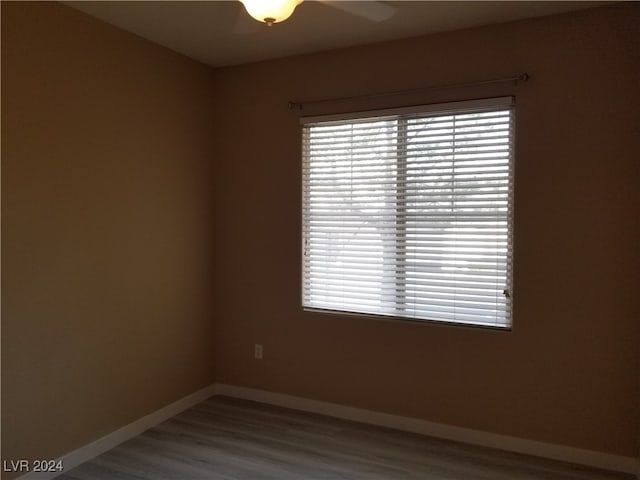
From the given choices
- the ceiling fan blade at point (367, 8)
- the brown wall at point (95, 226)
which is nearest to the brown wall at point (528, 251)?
the ceiling fan blade at point (367, 8)

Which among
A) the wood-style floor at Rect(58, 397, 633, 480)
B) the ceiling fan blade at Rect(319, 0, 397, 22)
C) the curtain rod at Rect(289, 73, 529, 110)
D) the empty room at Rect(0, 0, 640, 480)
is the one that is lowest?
the wood-style floor at Rect(58, 397, 633, 480)

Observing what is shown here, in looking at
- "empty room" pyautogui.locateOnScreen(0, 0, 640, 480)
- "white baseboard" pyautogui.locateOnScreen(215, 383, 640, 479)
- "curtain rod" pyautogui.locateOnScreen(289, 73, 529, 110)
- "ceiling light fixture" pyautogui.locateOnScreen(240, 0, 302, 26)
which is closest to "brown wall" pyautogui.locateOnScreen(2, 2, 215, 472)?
"empty room" pyautogui.locateOnScreen(0, 0, 640, 480)

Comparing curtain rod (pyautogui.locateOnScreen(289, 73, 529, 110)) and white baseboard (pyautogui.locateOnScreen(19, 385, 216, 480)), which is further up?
curtain rod (pyautogui.locateOnScreen(289, 73, 529, 110))

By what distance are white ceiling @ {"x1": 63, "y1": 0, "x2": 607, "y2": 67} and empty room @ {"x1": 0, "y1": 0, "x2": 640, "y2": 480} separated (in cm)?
2

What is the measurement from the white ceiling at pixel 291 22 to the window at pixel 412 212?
0.48 meters

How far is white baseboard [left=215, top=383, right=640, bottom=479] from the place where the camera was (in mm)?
2812

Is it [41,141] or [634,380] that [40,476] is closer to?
[41,141]

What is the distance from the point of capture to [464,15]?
286 centimetres

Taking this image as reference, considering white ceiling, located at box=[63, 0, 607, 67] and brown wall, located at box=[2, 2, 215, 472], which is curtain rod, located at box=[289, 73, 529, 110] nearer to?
white ceiling, located at box=[63, 0, 607, 67]

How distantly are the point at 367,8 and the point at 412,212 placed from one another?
1.24 meters

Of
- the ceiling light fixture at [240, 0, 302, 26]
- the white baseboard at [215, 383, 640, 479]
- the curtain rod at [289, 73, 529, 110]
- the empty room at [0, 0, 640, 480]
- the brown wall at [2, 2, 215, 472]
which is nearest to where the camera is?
the ceiling light fixture at [240, 0, 302, 26]

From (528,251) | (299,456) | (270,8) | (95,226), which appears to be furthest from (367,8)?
(299,456)

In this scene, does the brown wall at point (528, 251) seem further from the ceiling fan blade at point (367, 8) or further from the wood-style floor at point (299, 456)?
the ceiling fan blade at point (367, 8)

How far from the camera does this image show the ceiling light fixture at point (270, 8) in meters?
1.92
